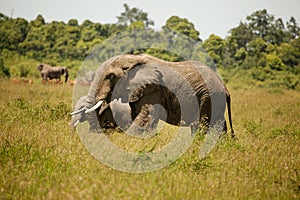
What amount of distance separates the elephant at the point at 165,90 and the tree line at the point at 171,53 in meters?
21.4

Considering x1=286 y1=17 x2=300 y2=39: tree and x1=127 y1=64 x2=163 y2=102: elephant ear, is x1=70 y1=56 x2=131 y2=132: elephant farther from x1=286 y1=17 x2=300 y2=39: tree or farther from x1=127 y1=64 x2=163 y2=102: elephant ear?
x1=286 y1=17 x2=300 y2=39: tree

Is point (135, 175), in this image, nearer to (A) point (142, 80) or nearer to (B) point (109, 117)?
(A) point (142, 80)

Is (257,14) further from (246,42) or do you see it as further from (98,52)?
(98,52)

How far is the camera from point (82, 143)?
19.8 feet

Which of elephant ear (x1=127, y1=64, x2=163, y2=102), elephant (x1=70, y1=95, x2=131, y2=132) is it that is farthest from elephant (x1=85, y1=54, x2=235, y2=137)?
elephant (x1=70, y1=95, x2=131, y2=132)

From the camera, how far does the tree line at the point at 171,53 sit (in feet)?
100

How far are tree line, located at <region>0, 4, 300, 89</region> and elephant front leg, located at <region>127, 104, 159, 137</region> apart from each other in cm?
2178

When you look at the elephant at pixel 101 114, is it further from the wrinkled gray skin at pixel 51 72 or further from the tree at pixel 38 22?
the tree at pixel 38 22

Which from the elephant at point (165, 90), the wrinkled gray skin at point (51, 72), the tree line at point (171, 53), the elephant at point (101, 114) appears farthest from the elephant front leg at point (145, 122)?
the tree line at point (171, 53)

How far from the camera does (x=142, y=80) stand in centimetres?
683

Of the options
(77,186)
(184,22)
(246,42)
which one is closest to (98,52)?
(184,22)

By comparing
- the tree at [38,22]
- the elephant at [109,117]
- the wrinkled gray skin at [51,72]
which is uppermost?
the tree at [38,22]

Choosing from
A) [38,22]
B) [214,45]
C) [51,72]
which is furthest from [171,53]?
[38,22]

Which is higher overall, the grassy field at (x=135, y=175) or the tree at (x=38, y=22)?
the tree at (x=38, y=22)
